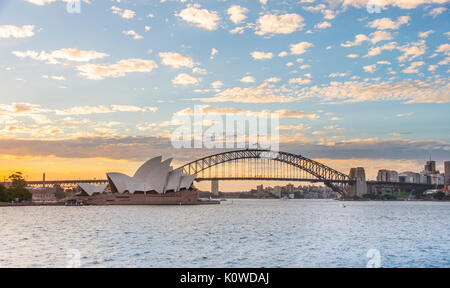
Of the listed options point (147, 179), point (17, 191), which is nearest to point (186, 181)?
point (147, 179)


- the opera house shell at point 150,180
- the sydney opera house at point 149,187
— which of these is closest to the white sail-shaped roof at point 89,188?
the sydney opera house at point 149,187

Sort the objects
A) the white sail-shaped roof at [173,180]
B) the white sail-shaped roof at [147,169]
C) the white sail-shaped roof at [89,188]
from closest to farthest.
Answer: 1. the white sail-shaped roof at [147,169]
2. the white sail-shaped roof at [173,180]
3. the white sail-shaped roof at [89,188]

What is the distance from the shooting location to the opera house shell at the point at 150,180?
80875 millimetres

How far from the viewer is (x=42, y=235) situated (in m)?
26.0

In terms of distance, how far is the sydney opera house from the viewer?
267 ft

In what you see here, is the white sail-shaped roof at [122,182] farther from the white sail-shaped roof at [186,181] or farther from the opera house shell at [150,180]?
the white sail-shaped roof at [186,181]

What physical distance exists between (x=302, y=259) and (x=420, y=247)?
754 cm

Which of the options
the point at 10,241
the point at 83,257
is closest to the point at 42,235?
the point at 10,241

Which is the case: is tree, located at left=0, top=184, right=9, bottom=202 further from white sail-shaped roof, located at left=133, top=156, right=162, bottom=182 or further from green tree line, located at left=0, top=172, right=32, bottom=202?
white sail-shaped roof, located at left=133, top=156, right=162, bottom=182

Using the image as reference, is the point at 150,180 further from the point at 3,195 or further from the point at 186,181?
the point at 3,195

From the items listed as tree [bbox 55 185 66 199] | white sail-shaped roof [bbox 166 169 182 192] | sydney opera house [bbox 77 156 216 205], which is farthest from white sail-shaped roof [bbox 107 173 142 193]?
tree [bbox 55 185 66 199]

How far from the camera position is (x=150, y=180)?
270 feet

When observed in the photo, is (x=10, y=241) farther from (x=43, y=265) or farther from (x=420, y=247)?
(x=420, y=247)
